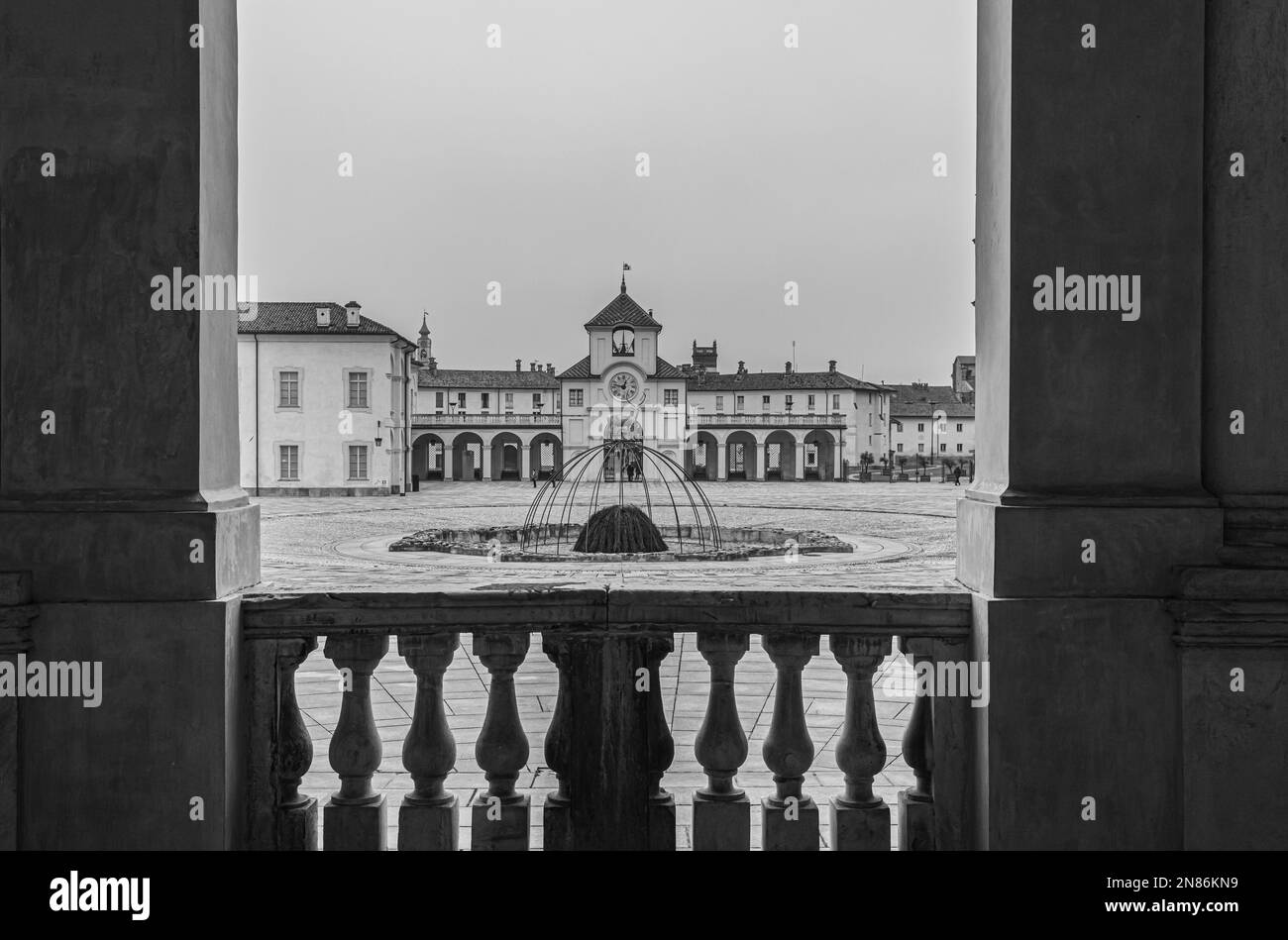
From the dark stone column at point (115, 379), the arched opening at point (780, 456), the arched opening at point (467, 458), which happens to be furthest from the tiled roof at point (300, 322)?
the dark stone column at point (115, 379)

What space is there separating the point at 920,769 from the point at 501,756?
1190 mm

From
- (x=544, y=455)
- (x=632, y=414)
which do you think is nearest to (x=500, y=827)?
(x=632, y=414)

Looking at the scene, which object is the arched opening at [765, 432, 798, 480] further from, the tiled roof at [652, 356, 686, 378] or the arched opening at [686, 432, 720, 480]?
the tiled roof at [652, 356, 686, 378]

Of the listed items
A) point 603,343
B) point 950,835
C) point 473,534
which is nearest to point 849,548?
point 473,534

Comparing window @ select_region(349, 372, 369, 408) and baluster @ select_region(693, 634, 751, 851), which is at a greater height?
window @ select_region(349, 372, 369, 408)

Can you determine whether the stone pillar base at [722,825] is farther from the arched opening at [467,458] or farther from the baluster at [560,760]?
the arched opening at [467,458]

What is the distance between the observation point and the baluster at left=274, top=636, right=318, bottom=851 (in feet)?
9.44

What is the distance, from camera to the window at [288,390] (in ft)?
154

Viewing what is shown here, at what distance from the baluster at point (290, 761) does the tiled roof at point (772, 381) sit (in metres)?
77.2

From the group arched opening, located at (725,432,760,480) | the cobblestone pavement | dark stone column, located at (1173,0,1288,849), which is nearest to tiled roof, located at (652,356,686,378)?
arched opening, located at (725,432,760,480)

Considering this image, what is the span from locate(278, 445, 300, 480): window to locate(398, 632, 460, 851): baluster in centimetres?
4628

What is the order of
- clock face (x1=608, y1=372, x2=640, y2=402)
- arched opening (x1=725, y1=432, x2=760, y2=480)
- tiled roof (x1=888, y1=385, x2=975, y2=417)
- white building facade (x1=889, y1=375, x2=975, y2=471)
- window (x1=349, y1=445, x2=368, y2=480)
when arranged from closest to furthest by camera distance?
window (x1=349, y1=445, x2=368, y2=480) < clock face (x1=608, y1=372, x2=640, y2=402) < arched opening (x1=725, y1=432, x2=760, y2=480) < white building facade (x1=889, y1=375, x2=975, y2=471) < tiled roof (x1=888, y1=385, x2=975, y2=417)
